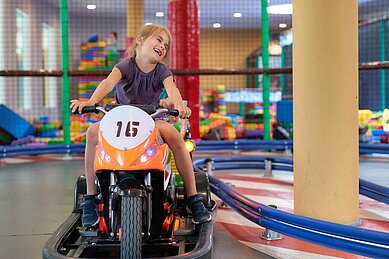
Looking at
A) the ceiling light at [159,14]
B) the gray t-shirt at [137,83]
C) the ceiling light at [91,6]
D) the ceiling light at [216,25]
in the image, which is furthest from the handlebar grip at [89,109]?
the ceiling light at [216,25]

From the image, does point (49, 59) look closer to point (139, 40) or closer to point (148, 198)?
point (139, 40)

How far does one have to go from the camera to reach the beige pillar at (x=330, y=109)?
304 centimetres

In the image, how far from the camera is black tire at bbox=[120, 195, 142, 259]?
206 cm

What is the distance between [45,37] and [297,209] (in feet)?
44.3

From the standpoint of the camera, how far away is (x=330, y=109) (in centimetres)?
305

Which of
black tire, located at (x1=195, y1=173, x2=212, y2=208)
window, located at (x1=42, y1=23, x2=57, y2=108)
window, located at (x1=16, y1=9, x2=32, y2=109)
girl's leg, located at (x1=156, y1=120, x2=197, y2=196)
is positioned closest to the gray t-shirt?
girl's leg, located at (x1=156, y1=120, x2=197, y2=196)

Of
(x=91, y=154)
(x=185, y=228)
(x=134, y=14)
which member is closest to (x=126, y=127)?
(x=91, y=154)

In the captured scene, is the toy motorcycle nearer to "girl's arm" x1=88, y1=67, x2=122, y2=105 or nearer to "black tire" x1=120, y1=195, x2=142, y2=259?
"black tire" x1=120, y1=195, x2=142, y2=259

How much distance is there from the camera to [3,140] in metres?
8.55

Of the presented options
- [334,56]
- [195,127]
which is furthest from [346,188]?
[195,127]

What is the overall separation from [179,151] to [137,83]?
48cm

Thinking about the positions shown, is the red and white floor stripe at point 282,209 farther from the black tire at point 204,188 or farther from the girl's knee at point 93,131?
the girl's knee at point 93,131

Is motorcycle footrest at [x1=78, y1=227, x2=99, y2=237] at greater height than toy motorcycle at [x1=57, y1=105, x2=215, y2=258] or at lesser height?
lesser

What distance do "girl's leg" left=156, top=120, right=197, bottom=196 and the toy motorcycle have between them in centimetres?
6
